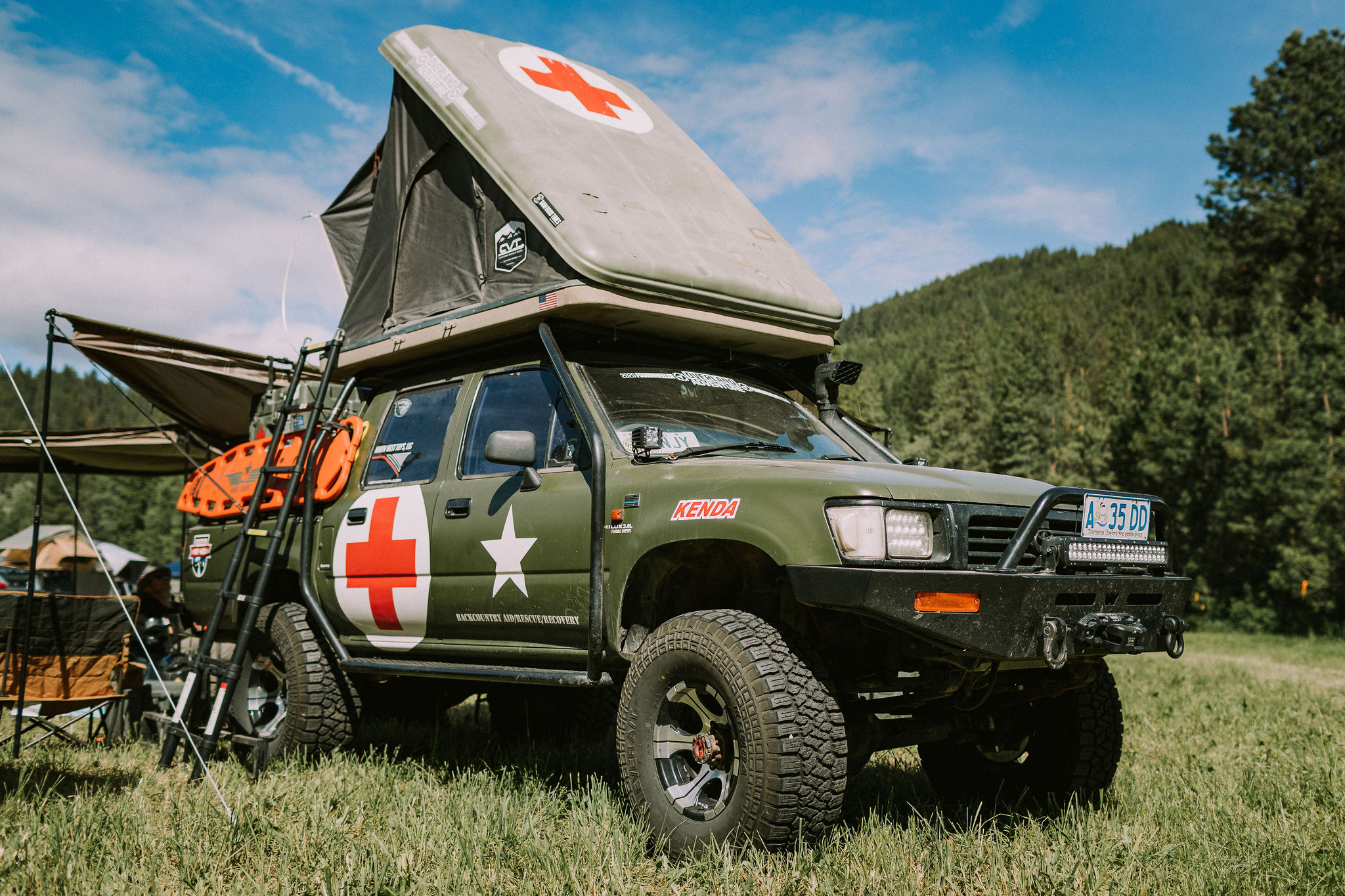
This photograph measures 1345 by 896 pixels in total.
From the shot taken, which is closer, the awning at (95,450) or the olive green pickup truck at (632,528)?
the olive green pickup truck at (632,528)

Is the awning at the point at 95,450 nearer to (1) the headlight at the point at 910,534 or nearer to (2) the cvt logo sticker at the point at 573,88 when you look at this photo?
(2) the cvt logo sticker at the point at 573,88

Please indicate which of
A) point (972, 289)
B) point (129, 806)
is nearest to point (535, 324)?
point (129, 806)

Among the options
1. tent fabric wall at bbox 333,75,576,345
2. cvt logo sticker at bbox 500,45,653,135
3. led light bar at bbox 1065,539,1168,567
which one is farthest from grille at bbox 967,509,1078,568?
cvt logo sticker at bbox 500,45,653,135

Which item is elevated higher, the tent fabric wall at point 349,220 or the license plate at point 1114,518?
the tent fabric wall at point 349,220

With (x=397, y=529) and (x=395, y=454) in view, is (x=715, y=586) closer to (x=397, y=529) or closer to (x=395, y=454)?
(x=397, y=529)

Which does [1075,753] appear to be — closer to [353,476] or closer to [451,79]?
[353,476]

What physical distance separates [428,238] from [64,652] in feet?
9.39

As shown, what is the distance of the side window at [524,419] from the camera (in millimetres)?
4480

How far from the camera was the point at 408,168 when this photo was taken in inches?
229

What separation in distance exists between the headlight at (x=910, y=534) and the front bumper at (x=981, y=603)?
103 mm

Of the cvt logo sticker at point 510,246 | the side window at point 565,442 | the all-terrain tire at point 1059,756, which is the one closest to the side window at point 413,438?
the cvt logo sticker at point 510,246

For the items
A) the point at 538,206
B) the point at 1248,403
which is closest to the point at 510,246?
the point at 538,206

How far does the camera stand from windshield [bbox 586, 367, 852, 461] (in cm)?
438

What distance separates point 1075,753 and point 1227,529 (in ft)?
82.7
